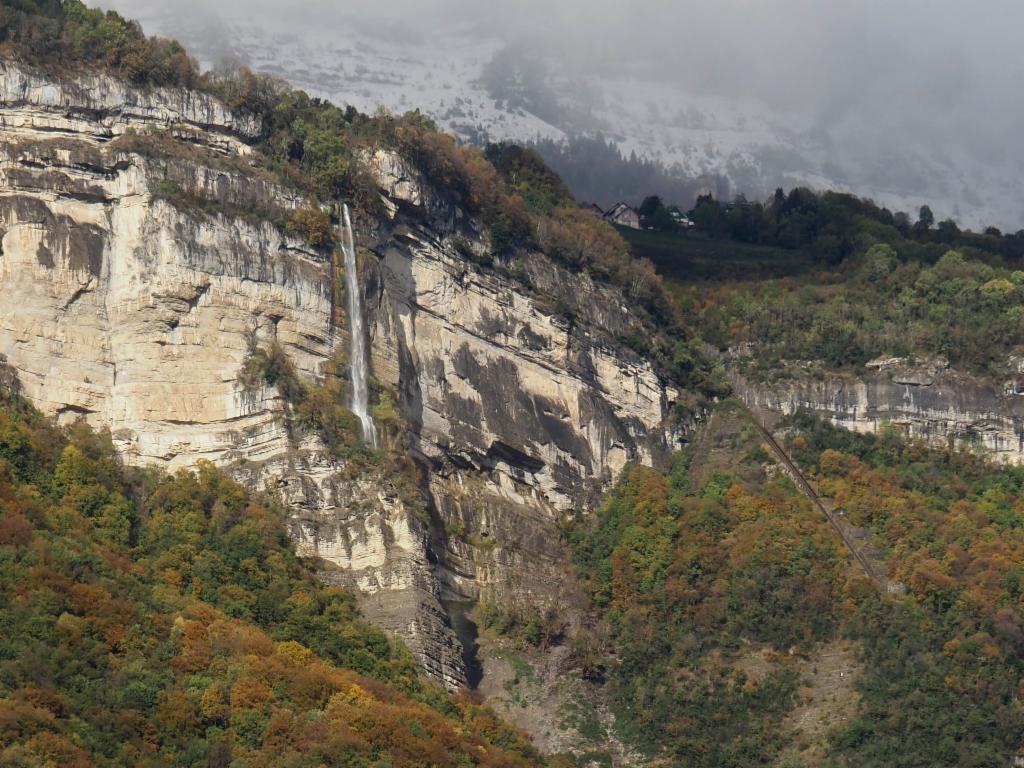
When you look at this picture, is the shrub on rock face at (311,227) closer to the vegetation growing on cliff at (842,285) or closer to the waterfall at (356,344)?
the waterfall at (356,344)

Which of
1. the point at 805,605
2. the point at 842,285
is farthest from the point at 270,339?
the point at 842,285

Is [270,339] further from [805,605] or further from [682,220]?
[682,220]

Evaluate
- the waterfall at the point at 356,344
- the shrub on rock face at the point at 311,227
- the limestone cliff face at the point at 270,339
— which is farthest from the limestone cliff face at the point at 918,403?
the shrub on rock face at the point at 311,227

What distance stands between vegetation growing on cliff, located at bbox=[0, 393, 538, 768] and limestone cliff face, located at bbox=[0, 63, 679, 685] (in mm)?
1960

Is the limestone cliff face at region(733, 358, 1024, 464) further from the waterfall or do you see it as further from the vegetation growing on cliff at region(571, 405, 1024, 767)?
the waterfall

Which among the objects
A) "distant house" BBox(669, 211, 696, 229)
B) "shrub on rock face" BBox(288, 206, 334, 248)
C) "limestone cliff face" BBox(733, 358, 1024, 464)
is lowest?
"limestone cliff face" BBox(733, 358, 1024, 464)

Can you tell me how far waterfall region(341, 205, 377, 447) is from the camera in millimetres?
89500

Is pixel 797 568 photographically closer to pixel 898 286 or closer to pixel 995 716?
pixel 995 716

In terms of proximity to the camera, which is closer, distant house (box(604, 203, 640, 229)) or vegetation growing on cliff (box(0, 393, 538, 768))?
vegetation growing on cliff (box(0, 393, 538, 768))

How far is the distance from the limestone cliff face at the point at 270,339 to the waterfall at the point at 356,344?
50 centimetres

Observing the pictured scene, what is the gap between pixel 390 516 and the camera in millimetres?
85938

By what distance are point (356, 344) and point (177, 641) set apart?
1882cm

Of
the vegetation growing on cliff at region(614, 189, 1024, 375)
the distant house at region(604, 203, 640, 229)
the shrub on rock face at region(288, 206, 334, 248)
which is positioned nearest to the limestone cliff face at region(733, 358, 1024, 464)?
the vegetation growing on cliff at region(614, 189, 1024, 375)

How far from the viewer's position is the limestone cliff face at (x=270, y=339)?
86.4 meters
